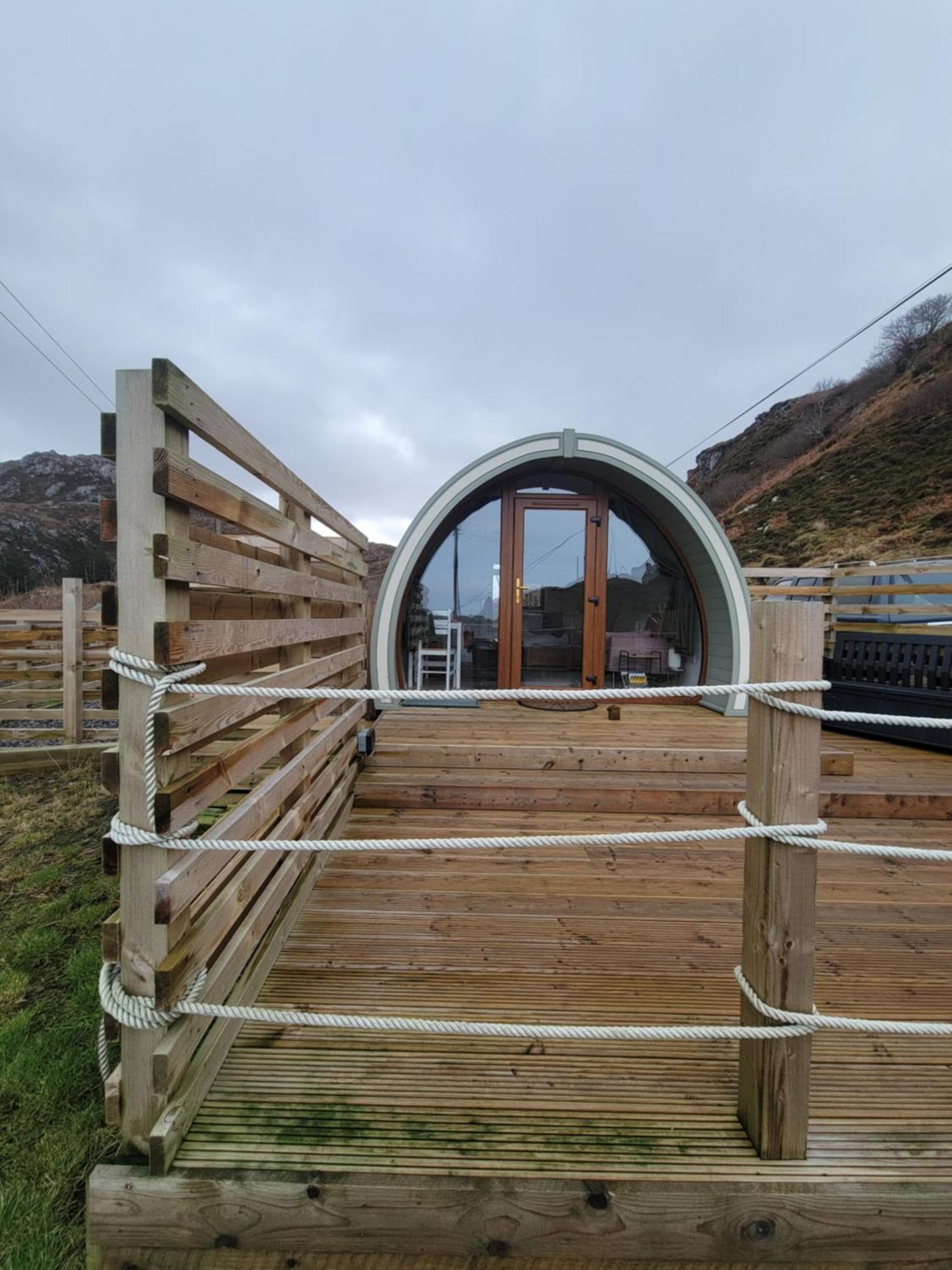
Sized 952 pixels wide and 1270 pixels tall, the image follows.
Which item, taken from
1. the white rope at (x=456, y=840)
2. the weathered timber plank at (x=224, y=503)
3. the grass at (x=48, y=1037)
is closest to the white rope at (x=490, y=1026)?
the white rope at (x=456, y=840)

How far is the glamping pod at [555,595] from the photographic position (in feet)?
18.7

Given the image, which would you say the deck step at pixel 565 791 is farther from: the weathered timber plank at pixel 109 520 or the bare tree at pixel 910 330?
the bare tree at pixel 910 330

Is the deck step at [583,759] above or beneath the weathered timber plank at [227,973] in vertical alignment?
above

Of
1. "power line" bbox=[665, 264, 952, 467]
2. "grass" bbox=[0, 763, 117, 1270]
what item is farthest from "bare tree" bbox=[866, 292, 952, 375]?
"grass" bbox=[0, 763, 117, 1270]

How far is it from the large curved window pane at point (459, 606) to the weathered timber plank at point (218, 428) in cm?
343

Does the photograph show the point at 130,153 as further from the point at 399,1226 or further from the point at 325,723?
the point at 399,1226

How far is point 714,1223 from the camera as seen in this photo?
1094mm

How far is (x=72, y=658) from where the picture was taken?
535cm

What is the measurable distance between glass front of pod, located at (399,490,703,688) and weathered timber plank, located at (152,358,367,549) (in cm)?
346

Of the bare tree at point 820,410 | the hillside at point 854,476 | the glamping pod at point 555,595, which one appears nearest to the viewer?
the glamping pod at point 555,595

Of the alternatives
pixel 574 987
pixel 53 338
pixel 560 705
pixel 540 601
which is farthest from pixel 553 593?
pixel 53 338

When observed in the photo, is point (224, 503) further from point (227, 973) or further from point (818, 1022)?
point (818, 1022)

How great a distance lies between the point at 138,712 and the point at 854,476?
112 ft

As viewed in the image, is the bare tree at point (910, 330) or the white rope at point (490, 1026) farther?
the bare tree at point (910, 330)
